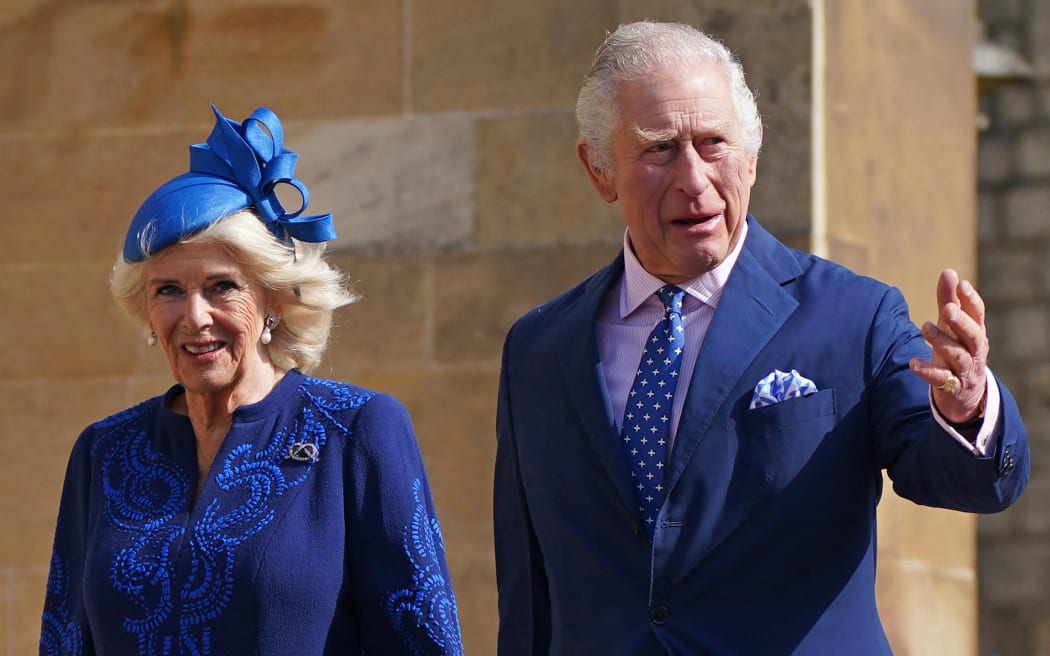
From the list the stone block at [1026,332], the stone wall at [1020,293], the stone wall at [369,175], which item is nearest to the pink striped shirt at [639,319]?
the stone wall at [369,175]

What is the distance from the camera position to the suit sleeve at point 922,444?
2.75 meters

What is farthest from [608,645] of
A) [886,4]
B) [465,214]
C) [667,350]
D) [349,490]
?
[886,4]

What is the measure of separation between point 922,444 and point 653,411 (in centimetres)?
50

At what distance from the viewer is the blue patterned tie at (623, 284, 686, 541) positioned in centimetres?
309

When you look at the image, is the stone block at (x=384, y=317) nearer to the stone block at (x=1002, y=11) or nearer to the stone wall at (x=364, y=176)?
the stone wall at (x=364, y=176)

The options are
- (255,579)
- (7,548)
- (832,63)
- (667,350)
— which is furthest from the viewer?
(7,548)

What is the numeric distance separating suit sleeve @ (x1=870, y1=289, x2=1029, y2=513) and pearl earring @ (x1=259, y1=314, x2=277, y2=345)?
1318 millimetres

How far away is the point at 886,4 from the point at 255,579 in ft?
10.1

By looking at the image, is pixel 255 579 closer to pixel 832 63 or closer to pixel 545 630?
pixel 545 630

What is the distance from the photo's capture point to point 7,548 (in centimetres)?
591

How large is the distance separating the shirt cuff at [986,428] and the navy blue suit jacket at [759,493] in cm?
9

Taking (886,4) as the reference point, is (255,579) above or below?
below

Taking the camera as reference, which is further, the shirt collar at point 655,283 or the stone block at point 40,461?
the stone block at point 40,461

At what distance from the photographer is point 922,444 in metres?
2.83
